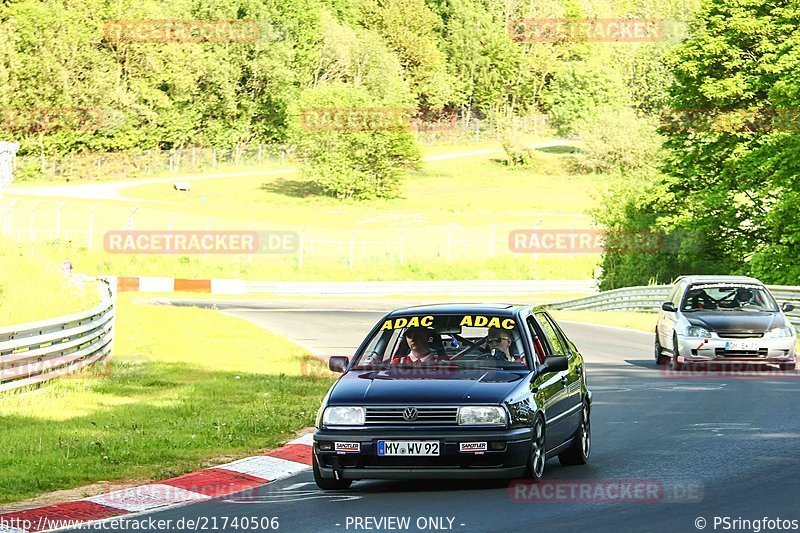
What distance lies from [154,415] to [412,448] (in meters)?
6.57

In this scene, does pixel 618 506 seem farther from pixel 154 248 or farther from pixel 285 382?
pixel 154 248

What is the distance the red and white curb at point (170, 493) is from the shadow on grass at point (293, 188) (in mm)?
88384

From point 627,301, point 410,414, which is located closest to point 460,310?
point 410,414

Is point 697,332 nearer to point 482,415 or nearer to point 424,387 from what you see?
point 424,387

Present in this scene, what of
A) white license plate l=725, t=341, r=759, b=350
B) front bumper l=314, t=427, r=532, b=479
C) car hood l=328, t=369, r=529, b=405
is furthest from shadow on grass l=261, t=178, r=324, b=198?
front bumper l=314, t=427, r=532, b=479

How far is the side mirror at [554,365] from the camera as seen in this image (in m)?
11.0

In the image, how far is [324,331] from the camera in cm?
3419

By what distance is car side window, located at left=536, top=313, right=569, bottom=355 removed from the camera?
39.4ft

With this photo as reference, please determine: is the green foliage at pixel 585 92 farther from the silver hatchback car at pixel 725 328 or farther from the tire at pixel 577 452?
the tire at pixel 577 452

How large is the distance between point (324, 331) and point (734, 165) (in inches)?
659

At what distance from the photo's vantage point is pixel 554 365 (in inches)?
433

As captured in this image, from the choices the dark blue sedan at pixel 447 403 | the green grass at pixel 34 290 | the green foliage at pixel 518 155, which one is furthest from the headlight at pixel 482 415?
the green foliage at pixel 518 155

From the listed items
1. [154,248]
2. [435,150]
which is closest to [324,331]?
[154,248]

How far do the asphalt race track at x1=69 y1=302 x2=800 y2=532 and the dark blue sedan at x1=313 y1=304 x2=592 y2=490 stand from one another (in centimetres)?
28
